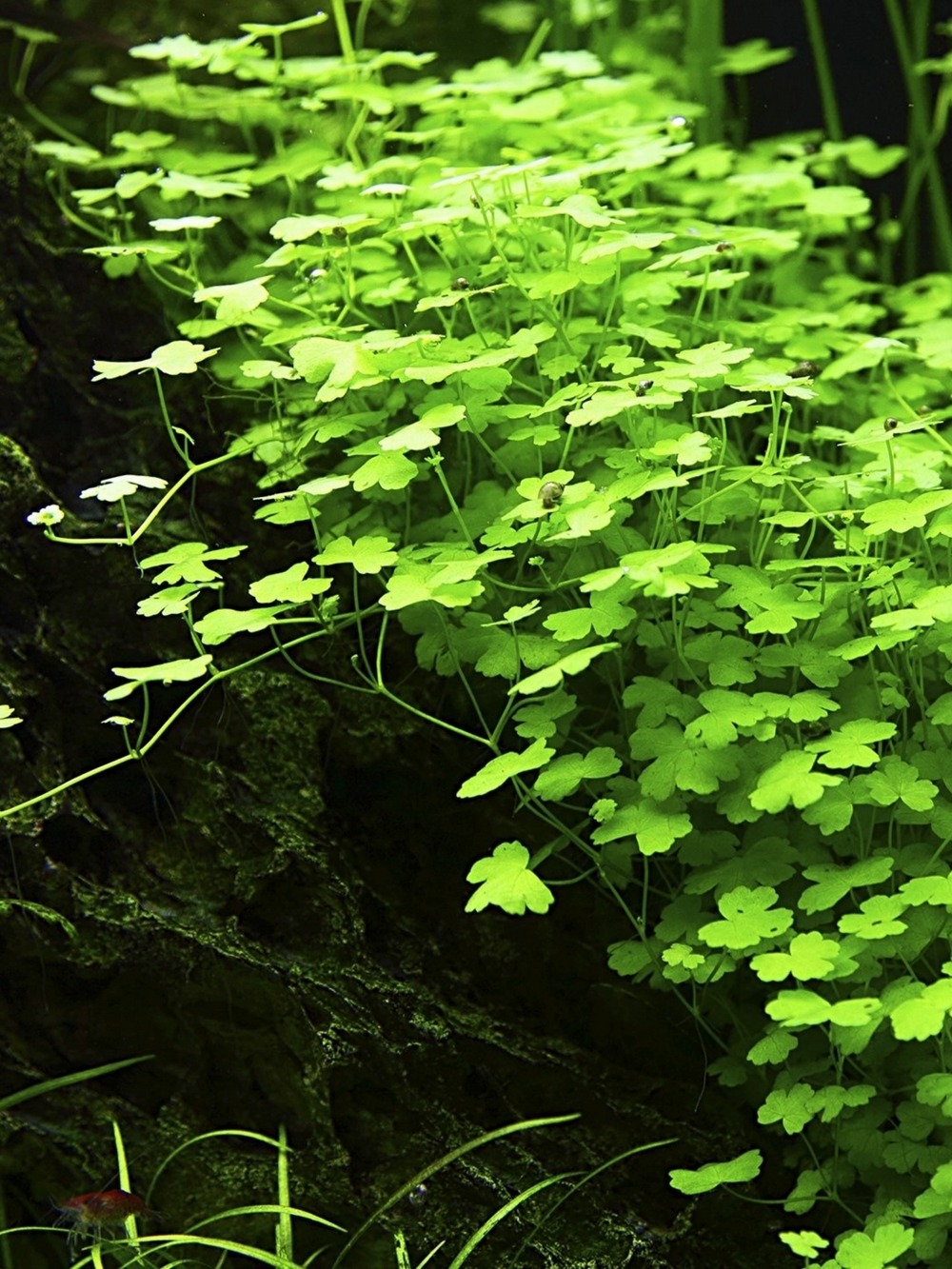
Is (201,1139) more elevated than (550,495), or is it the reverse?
(550,495)

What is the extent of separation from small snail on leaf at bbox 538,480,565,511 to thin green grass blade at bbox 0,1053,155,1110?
1.10 m

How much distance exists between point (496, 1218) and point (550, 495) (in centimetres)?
100

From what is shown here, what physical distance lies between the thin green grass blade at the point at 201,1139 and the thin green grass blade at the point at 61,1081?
0.16 metres

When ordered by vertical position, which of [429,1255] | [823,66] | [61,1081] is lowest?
[429,1255]

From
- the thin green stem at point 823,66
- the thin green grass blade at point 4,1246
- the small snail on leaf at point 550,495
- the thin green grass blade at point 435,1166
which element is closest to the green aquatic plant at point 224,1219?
the thin green grass blade at point 435,1166

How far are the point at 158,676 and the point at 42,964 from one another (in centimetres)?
60

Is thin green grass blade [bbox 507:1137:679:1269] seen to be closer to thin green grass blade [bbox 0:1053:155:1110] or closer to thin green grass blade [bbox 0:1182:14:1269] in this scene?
thin green grass blade [bbox 0:1053:155:1110]

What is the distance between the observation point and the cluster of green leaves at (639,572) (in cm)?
159

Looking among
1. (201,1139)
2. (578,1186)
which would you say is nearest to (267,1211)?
(201,1139)

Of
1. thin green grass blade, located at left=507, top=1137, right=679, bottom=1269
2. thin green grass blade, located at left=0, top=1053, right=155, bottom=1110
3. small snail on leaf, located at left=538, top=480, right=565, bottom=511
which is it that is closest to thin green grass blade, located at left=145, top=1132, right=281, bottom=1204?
thin green grass blade, located at left=0, top=1053, right=155, bottom=1110

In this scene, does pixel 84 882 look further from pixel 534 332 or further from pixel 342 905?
pixel 534 332

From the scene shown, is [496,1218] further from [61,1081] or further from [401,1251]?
[61,1081]

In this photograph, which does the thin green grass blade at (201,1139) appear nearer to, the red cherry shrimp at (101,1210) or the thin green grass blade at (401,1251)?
the red cherry shrimp at (101,1210)

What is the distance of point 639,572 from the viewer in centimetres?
152
